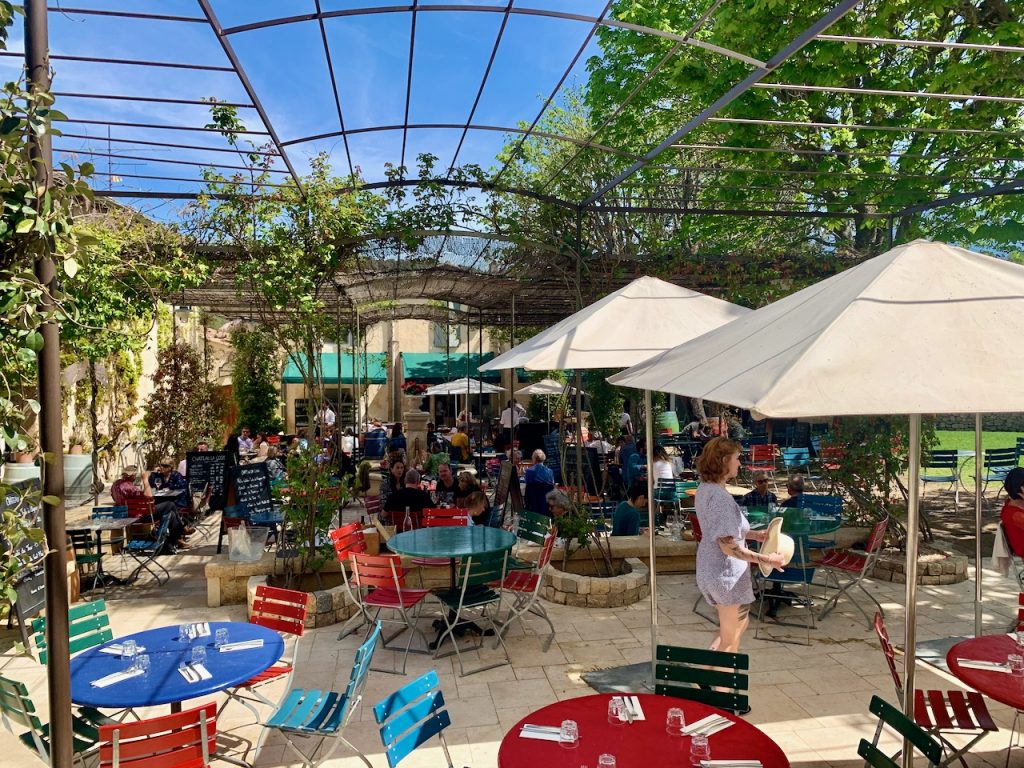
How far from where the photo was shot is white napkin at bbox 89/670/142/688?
12.5 feet

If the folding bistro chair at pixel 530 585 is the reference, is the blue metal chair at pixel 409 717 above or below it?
above

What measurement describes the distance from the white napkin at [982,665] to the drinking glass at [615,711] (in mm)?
1894

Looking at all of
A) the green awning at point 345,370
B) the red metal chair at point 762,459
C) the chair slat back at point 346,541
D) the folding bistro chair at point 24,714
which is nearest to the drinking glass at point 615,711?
the folding bistro chair at point 24,714

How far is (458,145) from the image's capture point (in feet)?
23.9

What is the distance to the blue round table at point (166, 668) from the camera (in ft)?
12.1

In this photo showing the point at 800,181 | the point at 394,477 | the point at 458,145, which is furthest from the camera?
the point at 800,181

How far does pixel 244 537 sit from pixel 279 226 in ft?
10.5

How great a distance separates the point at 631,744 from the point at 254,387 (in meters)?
19.1

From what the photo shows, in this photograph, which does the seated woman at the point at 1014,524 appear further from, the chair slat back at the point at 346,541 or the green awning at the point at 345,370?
the green awning at the point at 345,370

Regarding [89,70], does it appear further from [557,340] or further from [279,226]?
[557,340]

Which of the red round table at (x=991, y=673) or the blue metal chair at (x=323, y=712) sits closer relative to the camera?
the red round table at (x=991, y=673)

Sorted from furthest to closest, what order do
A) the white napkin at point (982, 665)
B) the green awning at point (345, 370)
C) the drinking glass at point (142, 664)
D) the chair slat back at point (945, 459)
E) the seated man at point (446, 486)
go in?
the green awning at point (345, 370) → the chair slat back at point (945, 459) → the seated man at point (446, 486) → the drinking glass at point (142, 664) → the white napkin at point (982, 665)

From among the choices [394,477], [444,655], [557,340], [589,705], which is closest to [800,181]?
[557,340]

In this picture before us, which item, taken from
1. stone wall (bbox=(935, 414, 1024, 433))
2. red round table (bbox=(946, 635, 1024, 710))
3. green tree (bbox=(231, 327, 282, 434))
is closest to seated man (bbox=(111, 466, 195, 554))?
red round table (bbox=(946, 635, 1024, 710))
